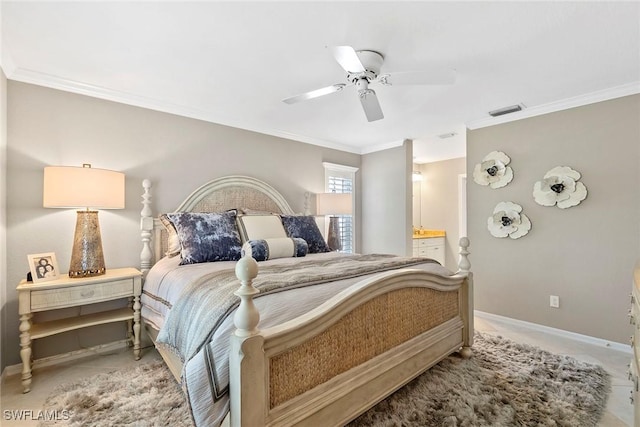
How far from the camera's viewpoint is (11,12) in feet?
5.64

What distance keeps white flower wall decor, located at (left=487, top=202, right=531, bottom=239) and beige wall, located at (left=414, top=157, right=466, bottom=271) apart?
91.5 inches

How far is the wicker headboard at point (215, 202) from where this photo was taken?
2.83 metres

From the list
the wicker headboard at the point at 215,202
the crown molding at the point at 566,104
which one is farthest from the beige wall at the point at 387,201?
the wicker headboard at the point at 215,202

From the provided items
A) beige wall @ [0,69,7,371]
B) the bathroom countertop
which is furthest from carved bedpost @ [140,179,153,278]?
the bathroom countertop

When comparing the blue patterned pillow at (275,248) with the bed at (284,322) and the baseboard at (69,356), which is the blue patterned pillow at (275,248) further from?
the baseboard at (69,356)

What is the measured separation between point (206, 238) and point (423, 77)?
212 cm

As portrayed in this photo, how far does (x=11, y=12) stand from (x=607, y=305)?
5.03 meters

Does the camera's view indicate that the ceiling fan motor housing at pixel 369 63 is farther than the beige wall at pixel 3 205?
No

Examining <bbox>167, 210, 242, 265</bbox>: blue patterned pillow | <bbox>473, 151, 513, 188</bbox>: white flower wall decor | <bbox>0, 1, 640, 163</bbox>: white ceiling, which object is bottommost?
<bbox>167, 210, 242, 265</bbox>: blue patterned pillow

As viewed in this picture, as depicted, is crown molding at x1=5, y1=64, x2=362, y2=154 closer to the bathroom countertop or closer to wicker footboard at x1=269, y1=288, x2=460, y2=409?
wicker footboard at x1=269, y1=288, x2=460, y2=409

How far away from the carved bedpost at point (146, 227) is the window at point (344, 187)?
2518mm

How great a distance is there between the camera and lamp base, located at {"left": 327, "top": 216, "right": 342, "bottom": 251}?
4359mm

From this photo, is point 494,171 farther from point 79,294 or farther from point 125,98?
point 79,294

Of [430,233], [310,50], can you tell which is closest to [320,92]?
[310,50]
